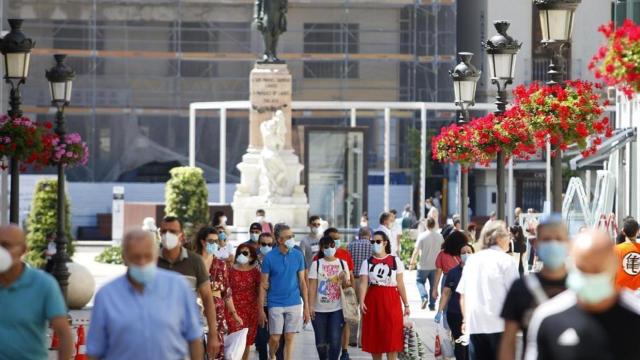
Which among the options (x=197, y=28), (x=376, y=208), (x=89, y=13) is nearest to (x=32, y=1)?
(x=89, y=13)

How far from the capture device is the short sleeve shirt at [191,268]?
12.0 m

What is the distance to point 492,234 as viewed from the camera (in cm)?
1177

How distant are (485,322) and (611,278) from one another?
4707 millimetres

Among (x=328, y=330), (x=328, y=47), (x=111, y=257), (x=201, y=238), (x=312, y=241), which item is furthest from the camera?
(x=328, y=47)

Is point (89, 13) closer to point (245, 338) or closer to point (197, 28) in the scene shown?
point (197, 28)

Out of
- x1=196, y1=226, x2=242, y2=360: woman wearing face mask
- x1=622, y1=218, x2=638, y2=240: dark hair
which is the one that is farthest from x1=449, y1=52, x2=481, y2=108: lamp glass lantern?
x1=196, y1=226, x2=242, y2=360: woman wearing face mask

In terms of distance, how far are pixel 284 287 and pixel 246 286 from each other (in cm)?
38

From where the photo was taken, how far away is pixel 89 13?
54.8 meters

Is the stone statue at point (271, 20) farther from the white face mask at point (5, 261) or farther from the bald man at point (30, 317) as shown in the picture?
the bald man at point (30, 317)

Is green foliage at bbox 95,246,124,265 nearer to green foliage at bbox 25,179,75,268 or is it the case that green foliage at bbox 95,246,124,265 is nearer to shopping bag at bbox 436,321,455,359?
green foliage at bbox 25,179,75,268

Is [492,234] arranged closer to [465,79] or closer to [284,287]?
[284,287]

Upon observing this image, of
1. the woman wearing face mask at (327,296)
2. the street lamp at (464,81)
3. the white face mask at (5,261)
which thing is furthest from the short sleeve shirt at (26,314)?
the street lamp at (464,81)

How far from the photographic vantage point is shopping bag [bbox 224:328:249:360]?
1506cm

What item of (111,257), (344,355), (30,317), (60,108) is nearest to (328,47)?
(111,257)
